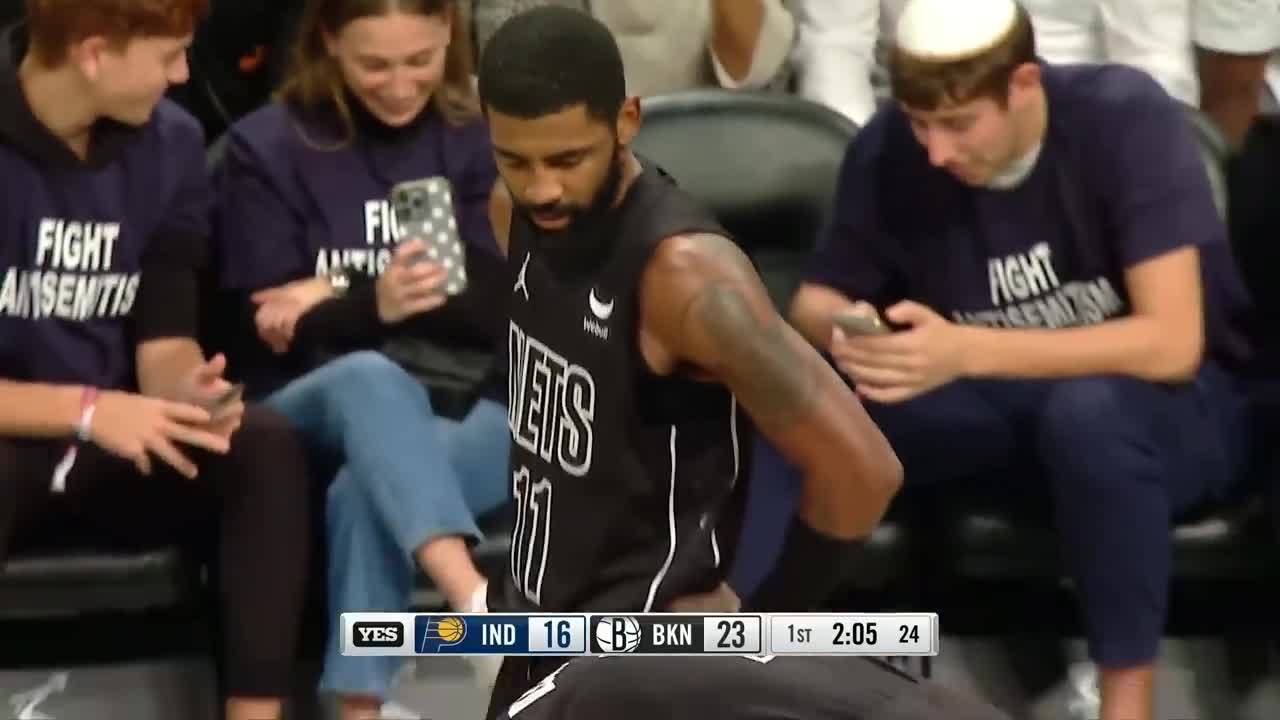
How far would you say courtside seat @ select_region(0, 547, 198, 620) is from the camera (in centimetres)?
160

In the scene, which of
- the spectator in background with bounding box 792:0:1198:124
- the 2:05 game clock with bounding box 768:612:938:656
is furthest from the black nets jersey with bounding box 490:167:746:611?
the spectator in background with bounding box 792:0:1198:124

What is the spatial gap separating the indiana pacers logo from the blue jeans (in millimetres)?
472

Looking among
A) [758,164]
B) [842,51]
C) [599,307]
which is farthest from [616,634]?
[842,51]

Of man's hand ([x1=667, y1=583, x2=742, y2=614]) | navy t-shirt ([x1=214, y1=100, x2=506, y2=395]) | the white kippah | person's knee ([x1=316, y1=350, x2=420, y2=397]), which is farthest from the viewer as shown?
navy t-shirt ([x1=214, y1=100, x2=506, y2=395])

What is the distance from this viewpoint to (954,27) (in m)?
1.48

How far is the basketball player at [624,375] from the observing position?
1.02 metres

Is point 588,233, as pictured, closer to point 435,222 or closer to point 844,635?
point 844,635

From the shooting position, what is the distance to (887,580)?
64.3 inches

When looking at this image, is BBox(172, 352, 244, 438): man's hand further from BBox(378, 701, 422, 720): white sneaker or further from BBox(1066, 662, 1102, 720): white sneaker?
BBox(1066, 662, 1102, 720): white sneaker

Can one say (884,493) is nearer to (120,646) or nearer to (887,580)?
(887,580)

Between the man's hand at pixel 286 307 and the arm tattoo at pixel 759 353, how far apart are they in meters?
0.73

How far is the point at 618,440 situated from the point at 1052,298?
0.63m

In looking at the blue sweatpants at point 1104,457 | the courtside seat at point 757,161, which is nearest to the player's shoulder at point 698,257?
the blue sweatpants at point 1104,457

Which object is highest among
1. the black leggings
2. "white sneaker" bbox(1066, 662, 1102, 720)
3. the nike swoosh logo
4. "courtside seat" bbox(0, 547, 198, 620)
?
the nike swoosh logo
